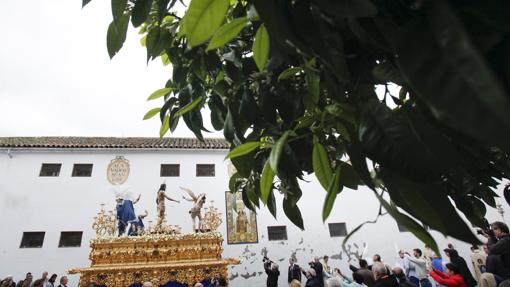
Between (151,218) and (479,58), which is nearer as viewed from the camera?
(479,58)

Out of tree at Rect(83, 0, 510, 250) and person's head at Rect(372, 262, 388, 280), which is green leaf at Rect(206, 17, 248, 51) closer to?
tree at Rect(83, 0, 510, 250)

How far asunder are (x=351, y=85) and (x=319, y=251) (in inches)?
495

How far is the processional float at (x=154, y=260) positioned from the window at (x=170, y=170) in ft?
12.9

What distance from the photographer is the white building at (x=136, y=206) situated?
1076 cm

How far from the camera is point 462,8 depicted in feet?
1.22

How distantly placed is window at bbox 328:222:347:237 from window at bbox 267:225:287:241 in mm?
1923

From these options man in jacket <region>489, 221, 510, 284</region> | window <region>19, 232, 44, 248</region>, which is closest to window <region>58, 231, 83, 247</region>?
window <region>19, 232, 44, 248</region>

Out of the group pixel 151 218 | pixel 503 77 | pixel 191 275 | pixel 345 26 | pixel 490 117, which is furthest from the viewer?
pixel 151 218

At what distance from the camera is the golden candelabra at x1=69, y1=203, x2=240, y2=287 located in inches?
321

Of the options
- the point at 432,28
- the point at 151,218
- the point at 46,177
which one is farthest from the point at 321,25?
the point at 46,177

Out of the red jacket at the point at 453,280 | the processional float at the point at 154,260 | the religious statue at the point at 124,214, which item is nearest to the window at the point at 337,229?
the processional float at the point at 154,260

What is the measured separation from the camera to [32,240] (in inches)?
426

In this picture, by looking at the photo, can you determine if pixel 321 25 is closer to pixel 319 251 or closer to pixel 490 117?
Result: pixel 490 117

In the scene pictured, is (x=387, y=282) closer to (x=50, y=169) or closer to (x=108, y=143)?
(x=108, y=143)
